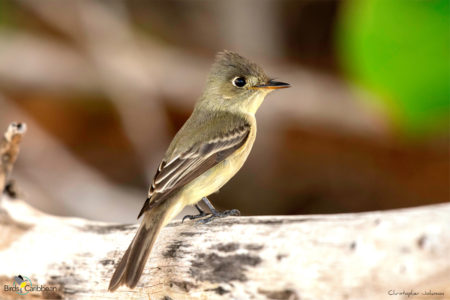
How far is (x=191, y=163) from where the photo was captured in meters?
3.49

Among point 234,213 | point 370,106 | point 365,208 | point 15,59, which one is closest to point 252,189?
point 365,208

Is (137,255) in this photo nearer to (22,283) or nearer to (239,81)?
(22,283)

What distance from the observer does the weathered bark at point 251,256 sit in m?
2.53

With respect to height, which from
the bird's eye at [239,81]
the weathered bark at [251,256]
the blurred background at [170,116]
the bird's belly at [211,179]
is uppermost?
the blurred background at [170,116]

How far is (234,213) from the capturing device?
3.48 metres

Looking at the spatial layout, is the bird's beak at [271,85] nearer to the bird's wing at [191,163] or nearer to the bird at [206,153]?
the bird at [206,153]

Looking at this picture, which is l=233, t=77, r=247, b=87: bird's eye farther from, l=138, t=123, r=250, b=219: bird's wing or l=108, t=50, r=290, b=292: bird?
l=138, t=123, r=250, b=219: bird's wing

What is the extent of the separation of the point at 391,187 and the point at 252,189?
58.5 inches

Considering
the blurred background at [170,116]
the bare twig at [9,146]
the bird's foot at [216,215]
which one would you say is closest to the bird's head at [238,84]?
the bird's foot at [216,215]

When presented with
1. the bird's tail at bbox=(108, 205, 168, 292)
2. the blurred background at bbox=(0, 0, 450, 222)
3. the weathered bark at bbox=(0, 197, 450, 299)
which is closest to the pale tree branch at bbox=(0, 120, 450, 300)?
the weathered bark at bbox=(0, 197, 450, 299)

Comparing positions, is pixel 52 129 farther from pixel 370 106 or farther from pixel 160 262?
pixel 160 262

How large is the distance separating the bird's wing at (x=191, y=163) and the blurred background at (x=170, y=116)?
2.59m

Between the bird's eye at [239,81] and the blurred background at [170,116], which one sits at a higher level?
the blurred background at [170,116]

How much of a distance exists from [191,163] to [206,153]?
0.37ft
